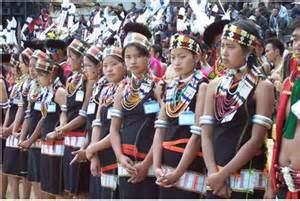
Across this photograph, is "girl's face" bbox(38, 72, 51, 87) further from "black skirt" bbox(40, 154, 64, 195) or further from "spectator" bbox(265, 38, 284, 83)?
"spectator" bbox(265, 38, 284, 83)

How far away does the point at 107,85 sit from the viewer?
557 cm

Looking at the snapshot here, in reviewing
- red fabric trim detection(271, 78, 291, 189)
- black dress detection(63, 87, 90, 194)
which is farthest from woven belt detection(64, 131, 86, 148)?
red fabric trim detection(271, 78, 291, 189)

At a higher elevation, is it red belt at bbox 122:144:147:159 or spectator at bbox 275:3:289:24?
spectator at bbox 275:3:289:24

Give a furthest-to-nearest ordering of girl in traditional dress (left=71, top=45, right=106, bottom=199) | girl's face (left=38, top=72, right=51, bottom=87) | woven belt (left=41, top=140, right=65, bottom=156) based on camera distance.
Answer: girl's face (left=38, top=72, right=51, bottom=87)
woven belt (left=41, top=140, right=65, bottom=156)
girl in traditional dress (left=71, top=45, right=106, bottom=199)

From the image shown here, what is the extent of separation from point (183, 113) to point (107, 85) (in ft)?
4.48

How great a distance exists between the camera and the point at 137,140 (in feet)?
15.8

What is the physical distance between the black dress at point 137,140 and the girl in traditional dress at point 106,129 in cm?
32

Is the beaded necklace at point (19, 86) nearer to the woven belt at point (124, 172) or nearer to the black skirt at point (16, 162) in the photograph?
the black skirt at point (16, 162)

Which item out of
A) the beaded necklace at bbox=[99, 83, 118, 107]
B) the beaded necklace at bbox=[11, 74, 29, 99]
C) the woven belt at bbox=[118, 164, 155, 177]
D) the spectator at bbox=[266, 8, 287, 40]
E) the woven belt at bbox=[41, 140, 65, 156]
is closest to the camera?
the woven belt at bbox=[118, 164, 155, 177]

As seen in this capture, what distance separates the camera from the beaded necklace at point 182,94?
4395mm

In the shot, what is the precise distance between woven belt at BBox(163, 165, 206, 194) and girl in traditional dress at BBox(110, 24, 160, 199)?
428 mm

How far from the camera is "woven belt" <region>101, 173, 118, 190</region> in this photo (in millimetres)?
5105

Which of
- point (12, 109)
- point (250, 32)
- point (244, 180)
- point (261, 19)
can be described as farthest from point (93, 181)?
point (261, 19)

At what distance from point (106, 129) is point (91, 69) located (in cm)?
81
